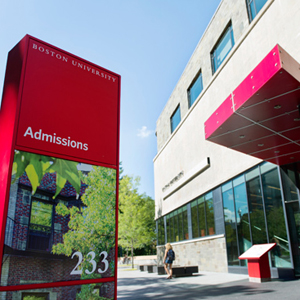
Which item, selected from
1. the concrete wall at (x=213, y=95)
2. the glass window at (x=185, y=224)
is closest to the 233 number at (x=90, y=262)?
the concrete wall at (x=213, y=95)

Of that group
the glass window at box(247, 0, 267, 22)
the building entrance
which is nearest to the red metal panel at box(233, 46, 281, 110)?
the building entrance

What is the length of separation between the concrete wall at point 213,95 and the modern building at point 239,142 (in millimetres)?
57

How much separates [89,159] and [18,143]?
3.48ft

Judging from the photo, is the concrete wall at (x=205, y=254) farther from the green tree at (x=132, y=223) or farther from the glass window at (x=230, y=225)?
the green tree at (x=132, y=223)

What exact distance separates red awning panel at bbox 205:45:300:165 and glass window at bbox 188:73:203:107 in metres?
11.6

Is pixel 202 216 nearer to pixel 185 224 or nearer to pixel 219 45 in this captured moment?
pixel 185 224

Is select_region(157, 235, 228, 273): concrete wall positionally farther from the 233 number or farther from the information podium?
the 233 number

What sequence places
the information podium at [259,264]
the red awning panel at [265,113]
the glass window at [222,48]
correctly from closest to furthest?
the red awning panel at [265,113]
the information podium at [259,264]
the glass window at [222,48]

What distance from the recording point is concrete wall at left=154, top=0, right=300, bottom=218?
12391mm

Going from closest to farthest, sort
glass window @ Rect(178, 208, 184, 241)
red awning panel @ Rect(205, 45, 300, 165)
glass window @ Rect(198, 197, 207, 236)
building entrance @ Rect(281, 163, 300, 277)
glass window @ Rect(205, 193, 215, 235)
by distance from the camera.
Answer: red awning panel @ Rect(205, 45, 300, 165) → building entrance @ Rect(281, 163, 300, 277) → glass window @ Rect(205, 193, 215, 235) → glass window @ Rect(198, 197, 207, 236) → glass window @ Rect(178, 208, 184, 241)

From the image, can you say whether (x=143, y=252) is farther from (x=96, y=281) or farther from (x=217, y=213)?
(x=96, y=281)

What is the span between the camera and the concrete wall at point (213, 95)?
12.4 m

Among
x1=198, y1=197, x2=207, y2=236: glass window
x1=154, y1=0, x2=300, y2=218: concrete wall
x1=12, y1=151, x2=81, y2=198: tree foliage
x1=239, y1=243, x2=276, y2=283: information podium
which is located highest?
x1=154, y1=0, x2=300, y2=218: concrete wall

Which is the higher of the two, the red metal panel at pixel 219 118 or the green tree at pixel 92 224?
the red metal panel at pixel 219 118
